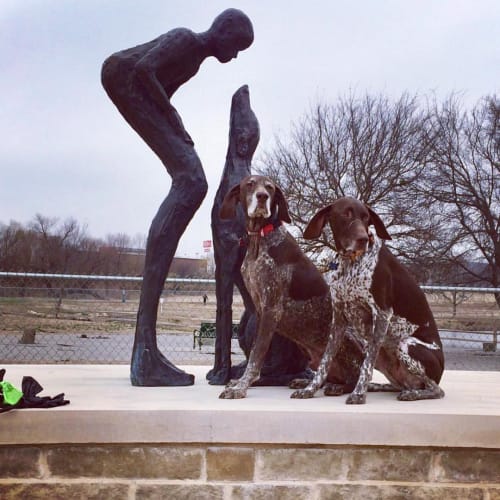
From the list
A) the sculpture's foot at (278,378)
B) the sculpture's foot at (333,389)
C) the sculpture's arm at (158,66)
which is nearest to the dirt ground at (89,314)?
the sculpture's foot at (278,378)

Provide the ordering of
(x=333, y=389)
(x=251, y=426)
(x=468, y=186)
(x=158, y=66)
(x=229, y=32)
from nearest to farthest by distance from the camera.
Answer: (x=251, y=426)
(x=333, y=389)
(x=158, y=66)
(x=229, y=32)
(x=468, y=186)

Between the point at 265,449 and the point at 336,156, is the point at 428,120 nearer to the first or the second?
the point at 336,156

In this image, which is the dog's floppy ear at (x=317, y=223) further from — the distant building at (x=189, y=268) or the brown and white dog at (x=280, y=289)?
the distant building at (x=189, y=268)

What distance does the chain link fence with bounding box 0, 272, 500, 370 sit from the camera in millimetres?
6668

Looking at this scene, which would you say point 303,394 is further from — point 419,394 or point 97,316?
point 97,316

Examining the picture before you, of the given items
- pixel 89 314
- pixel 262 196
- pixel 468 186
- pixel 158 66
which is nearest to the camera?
pixel 262 196

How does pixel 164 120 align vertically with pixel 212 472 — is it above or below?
above

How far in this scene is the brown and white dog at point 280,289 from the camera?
140 inches

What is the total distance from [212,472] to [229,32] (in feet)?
9.02

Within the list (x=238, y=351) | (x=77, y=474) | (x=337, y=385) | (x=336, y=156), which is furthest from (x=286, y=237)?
(x=336, y=156)

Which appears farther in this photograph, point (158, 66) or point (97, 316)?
point (97, 316)

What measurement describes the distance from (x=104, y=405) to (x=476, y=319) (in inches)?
264

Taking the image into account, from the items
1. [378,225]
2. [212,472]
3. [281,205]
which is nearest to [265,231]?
[281,205]

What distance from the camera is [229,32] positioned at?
4.09 metres
